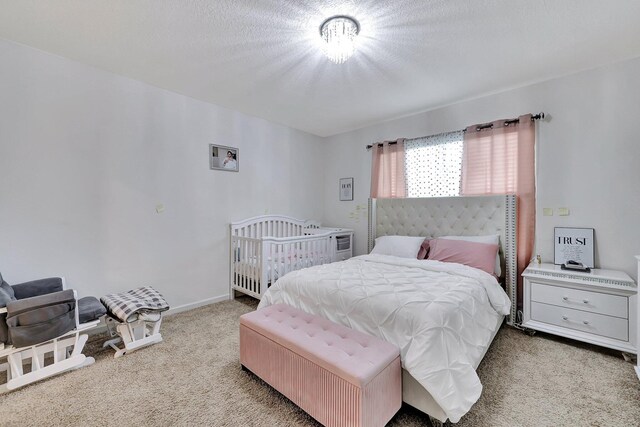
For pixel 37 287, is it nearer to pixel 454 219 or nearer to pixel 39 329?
pixel 39 329

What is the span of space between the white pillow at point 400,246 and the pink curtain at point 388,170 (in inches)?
28.0

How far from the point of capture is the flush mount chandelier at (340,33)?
1.80 metres

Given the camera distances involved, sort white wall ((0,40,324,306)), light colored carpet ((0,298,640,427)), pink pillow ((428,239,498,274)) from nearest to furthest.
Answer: light colored carpet ((0,298,640,427)), white wall ((0,40,324,306)), pink pillow ((428,239,498,274))

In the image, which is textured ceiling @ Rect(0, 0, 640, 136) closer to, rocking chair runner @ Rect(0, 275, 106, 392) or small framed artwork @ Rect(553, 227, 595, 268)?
small framed artwork @ Rect(553, 227, 595, 268)

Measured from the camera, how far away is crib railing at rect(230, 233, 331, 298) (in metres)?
3.07

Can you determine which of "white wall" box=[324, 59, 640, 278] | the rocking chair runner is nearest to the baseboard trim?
the rocking chair runner

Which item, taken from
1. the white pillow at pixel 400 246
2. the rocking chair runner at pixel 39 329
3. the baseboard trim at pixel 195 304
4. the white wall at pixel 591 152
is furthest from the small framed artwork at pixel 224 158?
the white wall at pixel 591 152

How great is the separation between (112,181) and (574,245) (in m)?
4.41

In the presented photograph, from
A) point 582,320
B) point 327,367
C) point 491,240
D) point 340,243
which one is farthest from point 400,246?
point 327,367

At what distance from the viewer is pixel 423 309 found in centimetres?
155

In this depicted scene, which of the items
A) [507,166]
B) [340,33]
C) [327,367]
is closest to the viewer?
[327,367]

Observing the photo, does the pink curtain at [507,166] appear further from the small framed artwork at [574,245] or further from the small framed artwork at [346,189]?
the small framed artwork at [346,189]

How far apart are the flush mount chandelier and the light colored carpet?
7.81ft

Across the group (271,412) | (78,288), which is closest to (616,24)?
(271,412)
